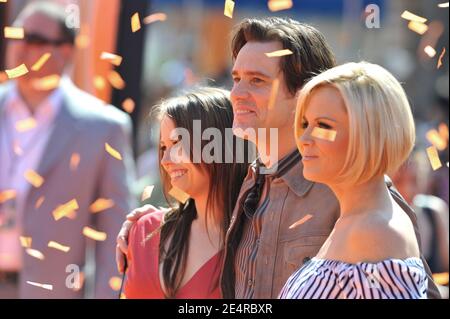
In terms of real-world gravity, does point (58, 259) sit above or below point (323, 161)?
below

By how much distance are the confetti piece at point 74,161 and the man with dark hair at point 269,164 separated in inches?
75.8

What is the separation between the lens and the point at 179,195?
4.01m

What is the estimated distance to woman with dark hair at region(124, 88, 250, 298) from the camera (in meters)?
3.89

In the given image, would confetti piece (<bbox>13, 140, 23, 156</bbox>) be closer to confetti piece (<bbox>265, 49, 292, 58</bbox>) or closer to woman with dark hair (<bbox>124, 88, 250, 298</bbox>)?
woman with dark hair (<bbox>124, 88, 250, 298</bbox>)

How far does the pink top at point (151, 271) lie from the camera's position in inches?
150

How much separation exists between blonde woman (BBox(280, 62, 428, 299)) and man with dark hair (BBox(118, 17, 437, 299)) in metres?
0.43

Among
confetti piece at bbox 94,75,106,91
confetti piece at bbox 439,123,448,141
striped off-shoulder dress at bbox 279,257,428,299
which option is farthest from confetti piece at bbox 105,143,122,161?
confetti piece at bbox 439,123,448,141

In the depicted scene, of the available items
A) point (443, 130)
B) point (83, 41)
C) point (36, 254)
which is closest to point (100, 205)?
point (36, 254)

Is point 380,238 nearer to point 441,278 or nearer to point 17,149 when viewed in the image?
point 17,149
